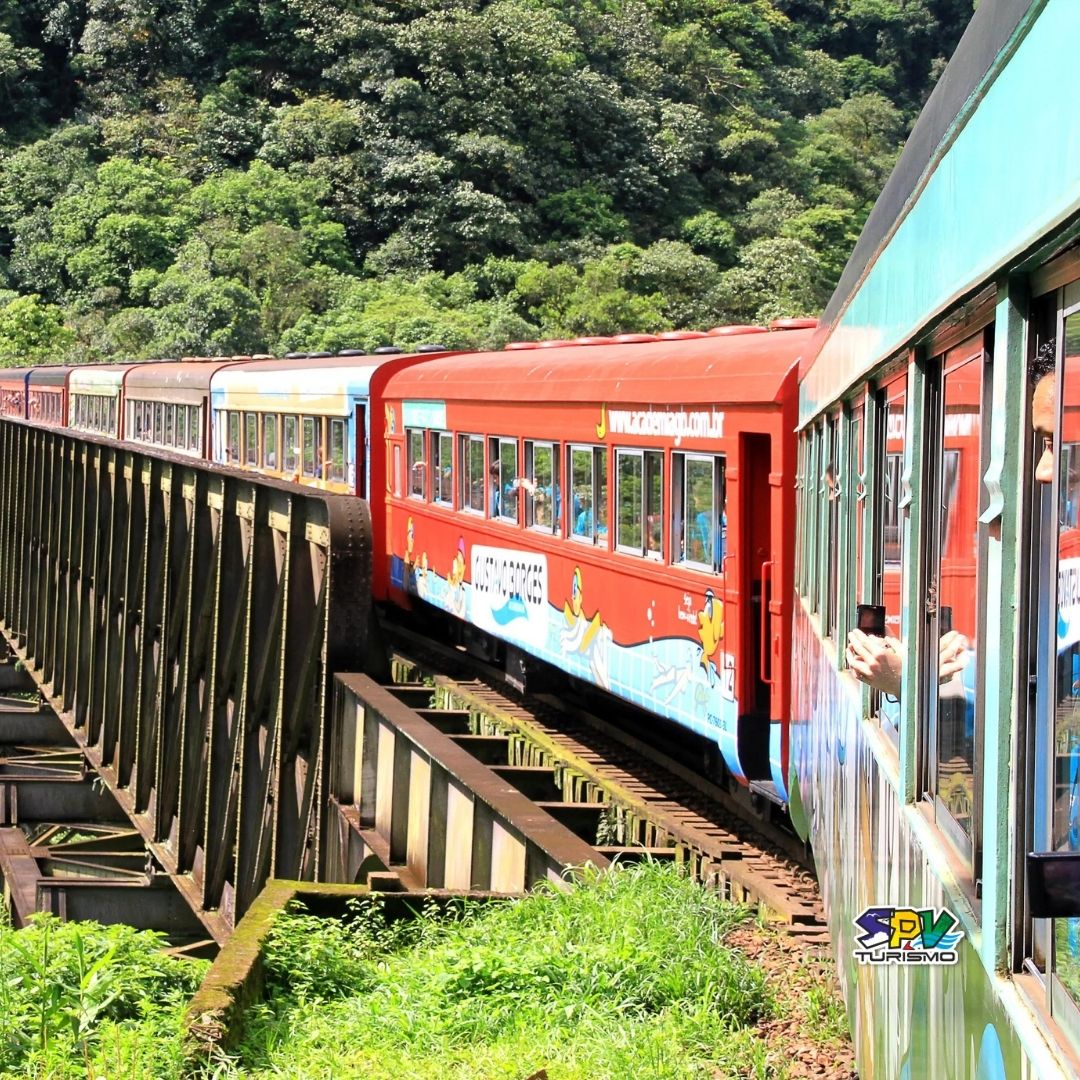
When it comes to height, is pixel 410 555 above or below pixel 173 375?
below

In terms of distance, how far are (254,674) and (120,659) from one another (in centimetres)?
551

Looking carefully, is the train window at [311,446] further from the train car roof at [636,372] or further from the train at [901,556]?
the train at [901,556]

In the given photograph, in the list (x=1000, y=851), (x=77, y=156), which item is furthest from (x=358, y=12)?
(x=1000, y=851)

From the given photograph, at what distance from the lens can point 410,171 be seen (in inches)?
2488

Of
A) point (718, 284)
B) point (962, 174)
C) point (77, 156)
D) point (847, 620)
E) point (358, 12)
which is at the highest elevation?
point (358, 12)

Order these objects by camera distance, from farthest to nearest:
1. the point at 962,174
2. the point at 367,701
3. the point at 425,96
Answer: the point at 425,96, the point at 367,701, the point at 962,174

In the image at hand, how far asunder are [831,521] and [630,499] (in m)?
4.68

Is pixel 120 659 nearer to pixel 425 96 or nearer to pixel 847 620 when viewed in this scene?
pixel 847 620

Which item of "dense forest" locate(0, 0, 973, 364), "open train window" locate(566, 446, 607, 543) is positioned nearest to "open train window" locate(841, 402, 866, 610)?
"open train window" locate(566, 446, 607, 543)

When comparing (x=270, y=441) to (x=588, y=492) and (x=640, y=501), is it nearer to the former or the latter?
(x=588, y=492)

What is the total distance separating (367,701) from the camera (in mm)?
10242

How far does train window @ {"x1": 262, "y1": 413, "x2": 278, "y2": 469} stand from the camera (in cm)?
2119

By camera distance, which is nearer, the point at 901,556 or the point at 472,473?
the point at 901,556

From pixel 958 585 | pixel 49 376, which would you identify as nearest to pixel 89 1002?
pixel 958 585
